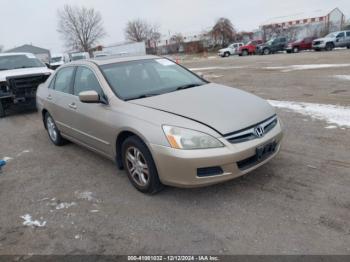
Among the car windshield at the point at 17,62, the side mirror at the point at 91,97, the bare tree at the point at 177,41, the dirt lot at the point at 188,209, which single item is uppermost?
the bare tree at the point at 177,41

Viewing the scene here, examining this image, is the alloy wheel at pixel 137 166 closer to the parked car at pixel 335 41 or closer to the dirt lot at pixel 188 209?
the dirt lot at pixel 188 209

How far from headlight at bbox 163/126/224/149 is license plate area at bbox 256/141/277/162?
49 centimetres

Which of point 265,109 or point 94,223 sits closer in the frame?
point 94,223

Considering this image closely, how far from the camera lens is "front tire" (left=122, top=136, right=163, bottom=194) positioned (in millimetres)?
3406

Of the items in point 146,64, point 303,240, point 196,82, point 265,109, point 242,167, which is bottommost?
point 303,240

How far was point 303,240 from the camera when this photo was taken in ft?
8.90

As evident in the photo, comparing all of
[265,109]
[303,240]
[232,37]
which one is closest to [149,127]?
[265,109]

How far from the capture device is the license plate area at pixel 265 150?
3.33m

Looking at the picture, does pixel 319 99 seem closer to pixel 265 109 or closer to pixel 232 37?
pixel 265 109

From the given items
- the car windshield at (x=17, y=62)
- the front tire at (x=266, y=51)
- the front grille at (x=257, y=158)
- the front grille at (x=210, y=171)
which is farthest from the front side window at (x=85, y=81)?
the front tire at (x=266, y=51)

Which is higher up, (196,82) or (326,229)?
(196,82)

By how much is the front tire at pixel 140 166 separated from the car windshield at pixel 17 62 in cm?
810

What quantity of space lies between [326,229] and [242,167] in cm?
95

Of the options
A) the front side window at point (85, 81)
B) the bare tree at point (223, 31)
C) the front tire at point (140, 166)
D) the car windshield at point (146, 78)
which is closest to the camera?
the front tire at point (140, 166)
